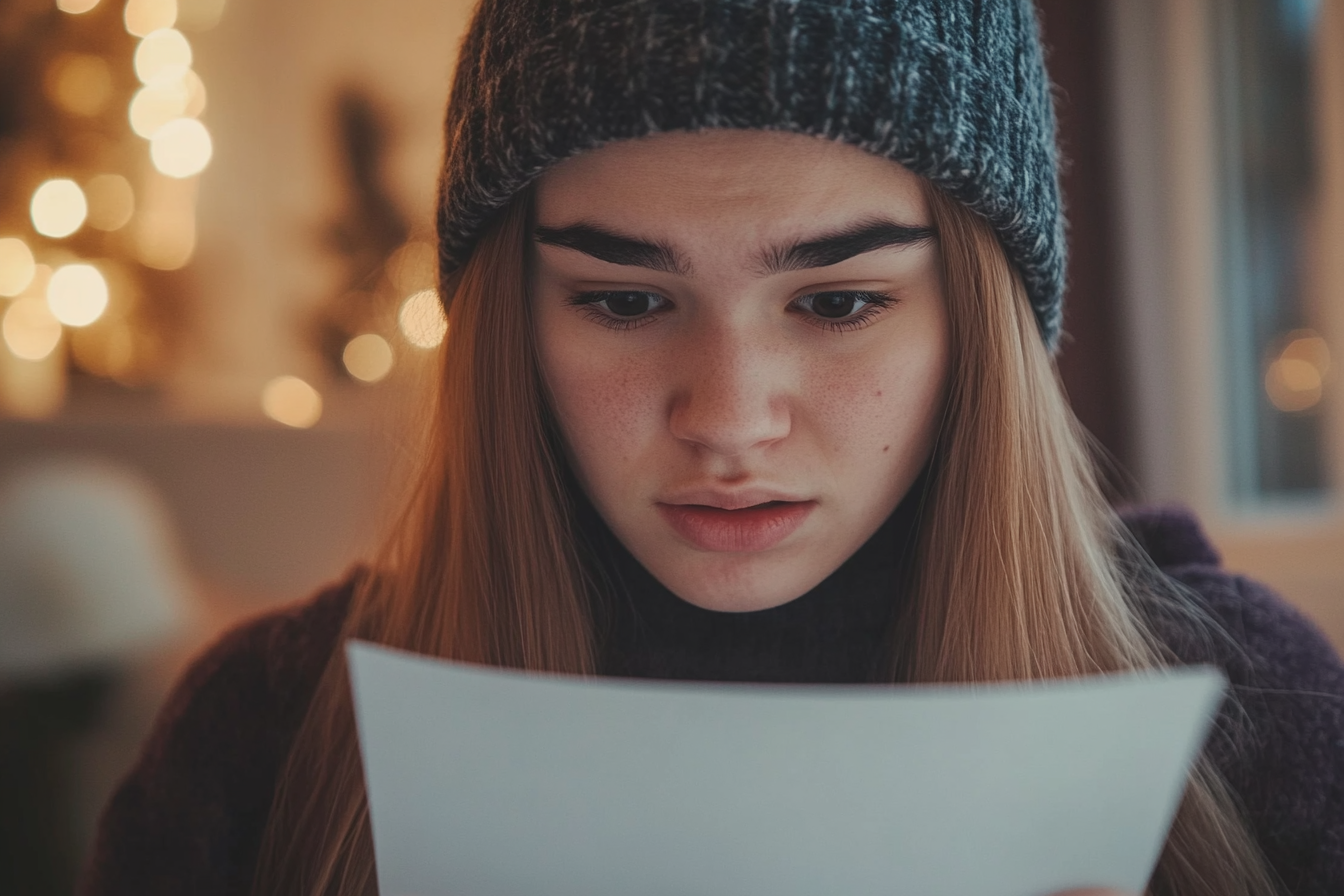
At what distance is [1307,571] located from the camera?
90.0 inches

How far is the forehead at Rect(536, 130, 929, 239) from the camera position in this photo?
628 mm

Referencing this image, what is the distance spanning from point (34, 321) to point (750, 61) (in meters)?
2.62

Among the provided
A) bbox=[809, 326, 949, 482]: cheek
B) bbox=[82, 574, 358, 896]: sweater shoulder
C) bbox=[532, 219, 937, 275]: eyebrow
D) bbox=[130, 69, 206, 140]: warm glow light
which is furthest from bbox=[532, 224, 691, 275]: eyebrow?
bbox=[130, 69, 206, 140]: warm glow light

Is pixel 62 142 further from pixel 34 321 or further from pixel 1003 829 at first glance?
pixel 1003 829

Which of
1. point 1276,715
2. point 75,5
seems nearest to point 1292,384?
point 1276,715

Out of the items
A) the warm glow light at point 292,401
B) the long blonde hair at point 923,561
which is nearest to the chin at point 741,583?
the long blonde hair at point 923,561

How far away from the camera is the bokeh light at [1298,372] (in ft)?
7.58

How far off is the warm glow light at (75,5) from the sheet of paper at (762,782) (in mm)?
2725

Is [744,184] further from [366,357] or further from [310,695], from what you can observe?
[366,357]

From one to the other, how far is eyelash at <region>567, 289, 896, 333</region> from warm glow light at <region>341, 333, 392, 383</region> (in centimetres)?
220

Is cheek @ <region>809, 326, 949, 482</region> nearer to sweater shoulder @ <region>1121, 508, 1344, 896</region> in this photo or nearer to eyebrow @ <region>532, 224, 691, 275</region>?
eyebrow @ <region>532, 224, 691, 275</region>

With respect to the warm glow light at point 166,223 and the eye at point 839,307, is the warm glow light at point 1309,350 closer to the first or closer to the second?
the eye at point 839,307

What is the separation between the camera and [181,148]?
282 cm

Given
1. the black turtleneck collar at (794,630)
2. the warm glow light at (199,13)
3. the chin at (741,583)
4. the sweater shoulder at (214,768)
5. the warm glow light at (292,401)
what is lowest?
the sweater shoulder at (214,768)
